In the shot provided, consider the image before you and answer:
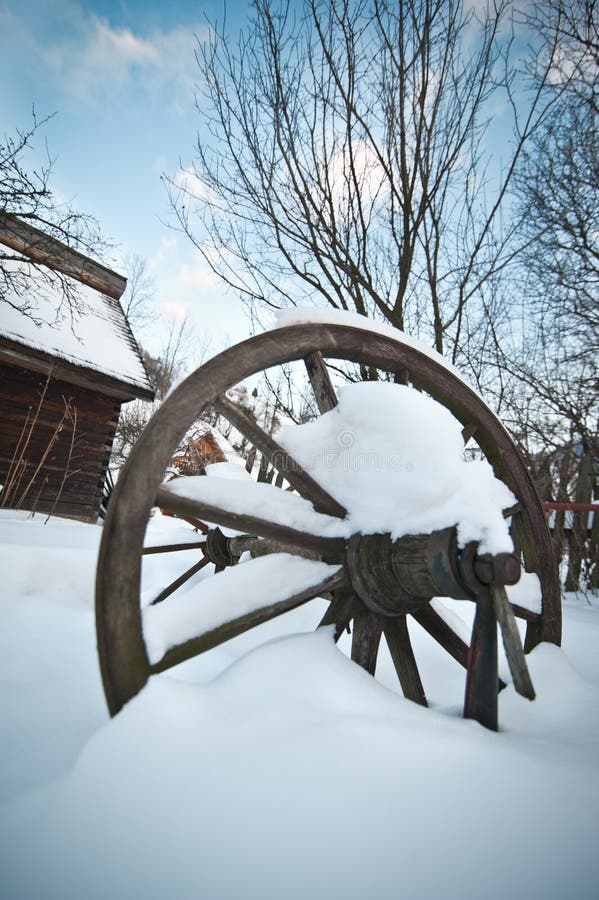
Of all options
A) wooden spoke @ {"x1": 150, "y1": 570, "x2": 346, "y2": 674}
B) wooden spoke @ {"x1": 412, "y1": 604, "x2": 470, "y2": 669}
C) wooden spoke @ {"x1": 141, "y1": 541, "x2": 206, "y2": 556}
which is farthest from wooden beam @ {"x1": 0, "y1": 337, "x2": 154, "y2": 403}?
wooden spoke @ {"x1": 412, "y1": 604, "x2": 470, "y2": 669}

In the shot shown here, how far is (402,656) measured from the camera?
1.37 metres

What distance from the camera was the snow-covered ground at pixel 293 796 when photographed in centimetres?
57

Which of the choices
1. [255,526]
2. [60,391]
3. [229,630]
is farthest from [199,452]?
[229,630]

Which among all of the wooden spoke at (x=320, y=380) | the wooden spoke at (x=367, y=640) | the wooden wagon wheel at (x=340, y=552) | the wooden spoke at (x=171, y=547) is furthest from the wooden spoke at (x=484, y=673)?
the wooden spoke at (x=171, y=547)

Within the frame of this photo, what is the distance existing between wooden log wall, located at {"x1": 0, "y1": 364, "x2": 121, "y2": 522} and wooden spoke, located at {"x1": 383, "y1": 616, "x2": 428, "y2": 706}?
6309 millimetres

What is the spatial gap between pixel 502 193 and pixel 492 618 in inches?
157

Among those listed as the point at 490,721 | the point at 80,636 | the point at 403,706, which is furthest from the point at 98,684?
the point at 490,721

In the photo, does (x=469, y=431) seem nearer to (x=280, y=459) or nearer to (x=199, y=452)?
(x=280, y=459)

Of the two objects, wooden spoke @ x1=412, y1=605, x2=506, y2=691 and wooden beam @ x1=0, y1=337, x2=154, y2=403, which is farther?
wooden beam @ x1=0, y1=337, x2=154, y2=403

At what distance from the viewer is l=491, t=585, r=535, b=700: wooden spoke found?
940 mm

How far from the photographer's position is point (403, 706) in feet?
3.07

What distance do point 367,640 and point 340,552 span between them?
1.02 ft

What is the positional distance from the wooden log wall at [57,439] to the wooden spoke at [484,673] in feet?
21.9

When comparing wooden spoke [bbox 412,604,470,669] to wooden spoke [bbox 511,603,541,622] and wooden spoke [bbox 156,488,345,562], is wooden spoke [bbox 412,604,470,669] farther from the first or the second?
wooden spoke [bbox 156,488,345,562]
